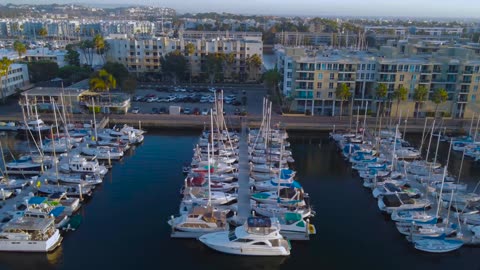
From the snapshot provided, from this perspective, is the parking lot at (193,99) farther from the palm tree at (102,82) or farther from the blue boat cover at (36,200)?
the blue boat cover at (36,200)

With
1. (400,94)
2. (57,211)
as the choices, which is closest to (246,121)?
(400,94)

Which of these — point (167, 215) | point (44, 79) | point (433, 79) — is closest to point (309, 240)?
point (167, 215)

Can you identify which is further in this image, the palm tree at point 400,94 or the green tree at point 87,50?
Answer: the green tree at point 87,50

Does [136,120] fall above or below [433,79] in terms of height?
below

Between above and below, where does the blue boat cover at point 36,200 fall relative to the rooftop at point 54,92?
below

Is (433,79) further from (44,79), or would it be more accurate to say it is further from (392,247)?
(44,79)

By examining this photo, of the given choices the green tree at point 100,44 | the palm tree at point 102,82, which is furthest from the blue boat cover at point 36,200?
the green tree at point 100,44

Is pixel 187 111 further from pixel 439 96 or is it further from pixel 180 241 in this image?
pixel 439 96
